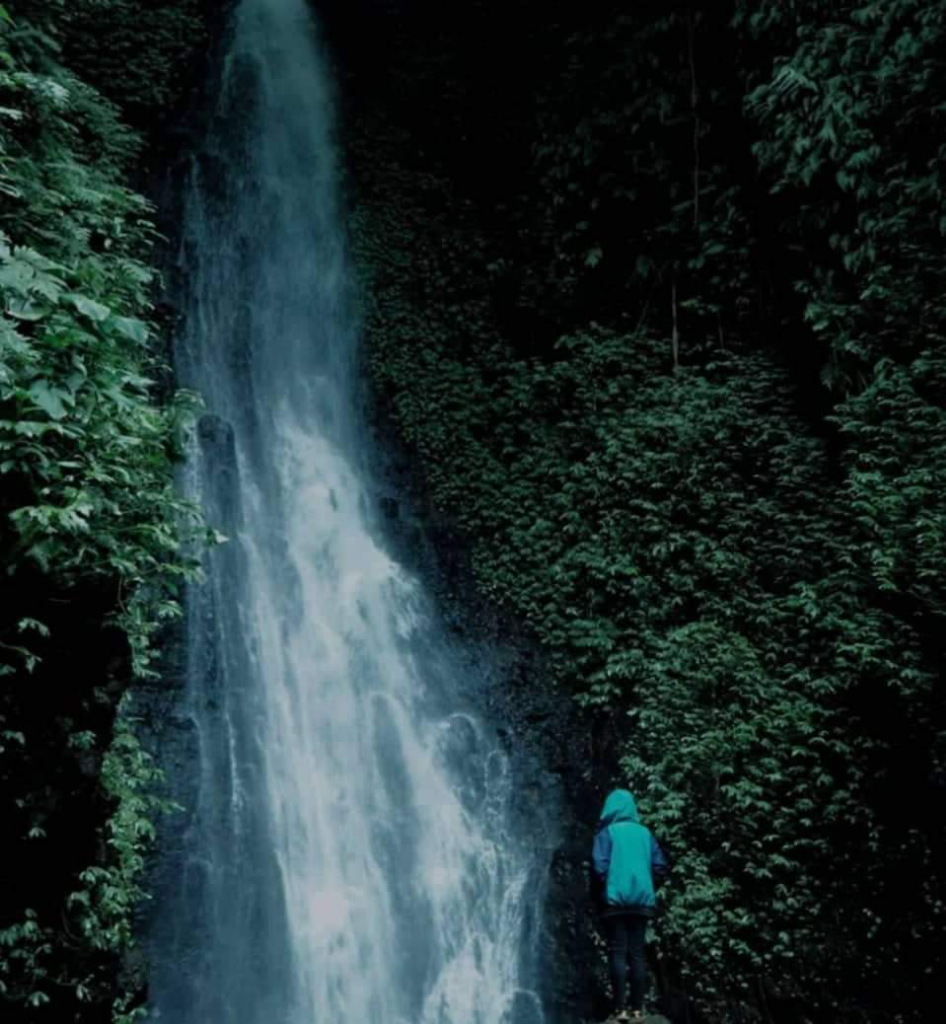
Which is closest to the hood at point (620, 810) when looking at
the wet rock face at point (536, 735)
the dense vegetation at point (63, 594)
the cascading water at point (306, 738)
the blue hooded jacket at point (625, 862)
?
the blue hooded jacket at point (625, 862)

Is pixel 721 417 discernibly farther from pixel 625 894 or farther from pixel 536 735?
pixel 625 894

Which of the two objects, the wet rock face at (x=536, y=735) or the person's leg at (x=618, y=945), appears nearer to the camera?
the person's leg at (x=618, y=945)

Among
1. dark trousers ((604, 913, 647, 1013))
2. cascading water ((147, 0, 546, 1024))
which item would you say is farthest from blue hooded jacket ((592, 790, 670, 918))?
cascading water ((147, 0, 546, 1024))

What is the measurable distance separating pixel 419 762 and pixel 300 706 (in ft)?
4.58

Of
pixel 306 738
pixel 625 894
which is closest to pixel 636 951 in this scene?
pixel 625 894

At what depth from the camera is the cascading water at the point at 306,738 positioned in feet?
26.5

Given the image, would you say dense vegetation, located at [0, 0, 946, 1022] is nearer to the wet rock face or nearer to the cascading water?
the wet rock face

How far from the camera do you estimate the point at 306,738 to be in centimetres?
941

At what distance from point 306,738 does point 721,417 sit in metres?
5.68

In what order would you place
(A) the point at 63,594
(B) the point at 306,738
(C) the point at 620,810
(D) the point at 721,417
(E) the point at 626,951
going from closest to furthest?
(A) the point at 63,594
(E) the point at 626,951
(C) the point at 620,810
(B) the point at 306,738
(D) the point at 721,417

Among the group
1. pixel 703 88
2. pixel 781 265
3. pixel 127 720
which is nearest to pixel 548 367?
pixel 781 265

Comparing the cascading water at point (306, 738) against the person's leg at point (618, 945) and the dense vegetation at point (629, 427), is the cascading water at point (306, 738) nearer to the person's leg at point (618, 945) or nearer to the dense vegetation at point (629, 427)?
the dense vegetation at point (629, 427)

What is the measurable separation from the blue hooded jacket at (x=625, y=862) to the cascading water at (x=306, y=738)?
9.42 feet

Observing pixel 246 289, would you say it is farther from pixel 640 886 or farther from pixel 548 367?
pixel 640 886
